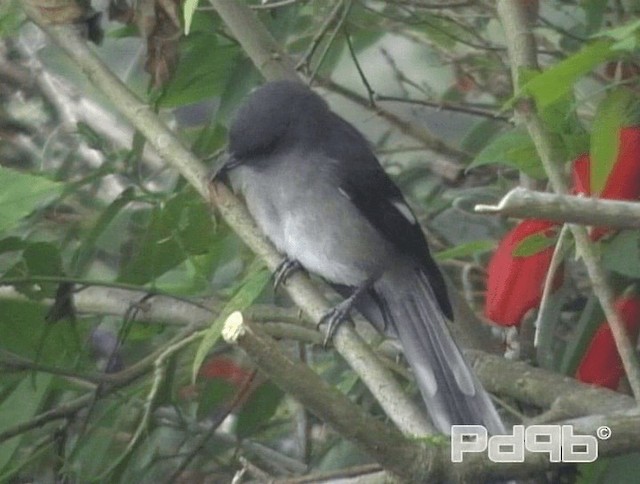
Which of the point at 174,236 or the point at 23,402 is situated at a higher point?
the point at 174,236

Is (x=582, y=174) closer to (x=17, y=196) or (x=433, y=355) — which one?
(x=433, y=355)

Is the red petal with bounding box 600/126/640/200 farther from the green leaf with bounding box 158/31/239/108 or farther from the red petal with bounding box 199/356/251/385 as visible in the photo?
the red petal with bounding box 199/356/251/385

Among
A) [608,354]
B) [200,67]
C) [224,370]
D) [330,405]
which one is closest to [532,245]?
[608,354]

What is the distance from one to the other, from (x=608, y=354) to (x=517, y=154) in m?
0.29

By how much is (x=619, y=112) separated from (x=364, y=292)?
0.82m

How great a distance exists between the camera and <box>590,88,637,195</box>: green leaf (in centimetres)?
144

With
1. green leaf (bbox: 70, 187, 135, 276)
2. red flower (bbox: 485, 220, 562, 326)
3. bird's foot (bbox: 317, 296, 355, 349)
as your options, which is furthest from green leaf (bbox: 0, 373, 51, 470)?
red flower (bbox: 485, 220, 562, 326)

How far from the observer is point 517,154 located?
1.57 metres

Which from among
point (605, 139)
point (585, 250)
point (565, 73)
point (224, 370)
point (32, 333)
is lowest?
point (224, 370)

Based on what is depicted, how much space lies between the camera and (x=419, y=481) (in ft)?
4.00

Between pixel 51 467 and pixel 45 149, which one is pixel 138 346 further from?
pixel 45 149

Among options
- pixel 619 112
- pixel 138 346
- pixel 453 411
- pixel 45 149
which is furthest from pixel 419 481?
pixel 45 149

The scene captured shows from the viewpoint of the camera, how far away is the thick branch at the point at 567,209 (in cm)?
102

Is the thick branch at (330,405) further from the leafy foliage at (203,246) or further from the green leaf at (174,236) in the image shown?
the green leaf at (174,236)
